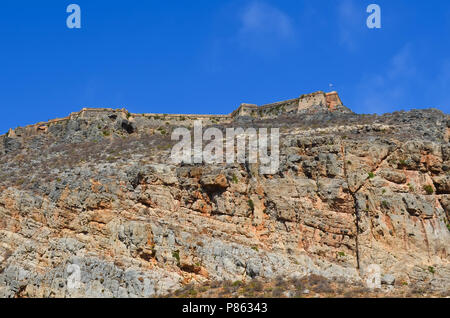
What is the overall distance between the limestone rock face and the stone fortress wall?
15.0 metres

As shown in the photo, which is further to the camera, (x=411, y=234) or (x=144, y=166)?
(x=144, y=166)

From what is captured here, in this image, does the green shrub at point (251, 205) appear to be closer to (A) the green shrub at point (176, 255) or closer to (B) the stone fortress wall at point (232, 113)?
(A) the green shrub at point (176, 255)

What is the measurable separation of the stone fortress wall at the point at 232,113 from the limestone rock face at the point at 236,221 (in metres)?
15.0

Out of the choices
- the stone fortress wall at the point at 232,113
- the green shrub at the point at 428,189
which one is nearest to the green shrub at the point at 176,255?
the green shrub at the point at 428,189

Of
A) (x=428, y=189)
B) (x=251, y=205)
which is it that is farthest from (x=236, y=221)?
(x=428, y=189)

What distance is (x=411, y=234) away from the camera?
67.8 ft

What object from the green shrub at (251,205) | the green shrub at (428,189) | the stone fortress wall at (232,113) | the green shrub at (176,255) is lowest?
the green shrub at (176,255)

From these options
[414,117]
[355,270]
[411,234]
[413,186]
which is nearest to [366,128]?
[414,117]

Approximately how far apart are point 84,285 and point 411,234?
14319mm

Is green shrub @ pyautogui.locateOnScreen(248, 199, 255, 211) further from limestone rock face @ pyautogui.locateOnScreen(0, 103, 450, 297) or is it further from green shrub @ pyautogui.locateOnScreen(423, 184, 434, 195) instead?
green shrub @ pyautogui.locateOnScreen(423, 184, 434, 195)

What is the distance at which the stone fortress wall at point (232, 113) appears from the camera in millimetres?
40188

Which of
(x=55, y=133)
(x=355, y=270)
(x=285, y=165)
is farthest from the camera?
(x=55, y=133)

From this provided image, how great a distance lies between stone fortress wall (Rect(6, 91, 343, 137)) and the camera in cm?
4019
